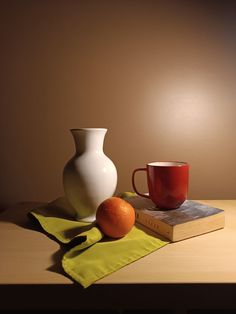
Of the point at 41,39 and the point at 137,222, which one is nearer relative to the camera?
the point at 137,222

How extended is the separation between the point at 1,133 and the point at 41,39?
33 cm

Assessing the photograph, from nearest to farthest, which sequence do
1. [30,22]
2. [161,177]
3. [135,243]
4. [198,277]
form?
[198,277]
[135,243]
[161,177]
[30,22]

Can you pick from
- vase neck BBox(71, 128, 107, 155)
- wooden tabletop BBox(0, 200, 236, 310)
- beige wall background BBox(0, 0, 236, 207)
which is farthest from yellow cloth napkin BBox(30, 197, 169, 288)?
beige wall background BBox(0, 0, 236, 207)

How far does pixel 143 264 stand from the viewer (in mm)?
470

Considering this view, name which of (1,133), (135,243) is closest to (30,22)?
(1,133)

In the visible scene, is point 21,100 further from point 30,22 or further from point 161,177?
point 161,177

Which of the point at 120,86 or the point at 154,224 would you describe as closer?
the point at 154,224

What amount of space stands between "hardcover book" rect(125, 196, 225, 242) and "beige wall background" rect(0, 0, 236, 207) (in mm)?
302

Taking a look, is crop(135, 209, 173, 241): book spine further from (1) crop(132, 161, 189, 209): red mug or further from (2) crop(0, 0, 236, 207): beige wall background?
(2) crop(0, 0, 236, 207): beige wall background

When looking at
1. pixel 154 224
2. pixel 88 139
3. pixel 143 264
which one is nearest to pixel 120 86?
pixel 88 139

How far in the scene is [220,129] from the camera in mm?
909

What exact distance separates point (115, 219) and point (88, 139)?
0.68ft

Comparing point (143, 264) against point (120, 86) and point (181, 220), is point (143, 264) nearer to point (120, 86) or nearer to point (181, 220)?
point (181, 220)

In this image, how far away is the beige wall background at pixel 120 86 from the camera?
2.85ft
